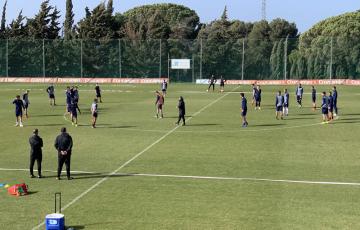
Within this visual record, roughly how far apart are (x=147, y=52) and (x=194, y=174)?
220 feet

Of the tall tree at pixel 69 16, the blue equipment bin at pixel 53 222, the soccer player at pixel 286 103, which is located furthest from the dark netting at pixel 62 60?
the blue equipment bin at pixel 53 222

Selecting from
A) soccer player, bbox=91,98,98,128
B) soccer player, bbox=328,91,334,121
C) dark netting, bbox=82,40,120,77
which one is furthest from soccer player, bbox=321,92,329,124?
dark netting, bbox=82,40,120,77

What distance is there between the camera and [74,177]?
18844 mm

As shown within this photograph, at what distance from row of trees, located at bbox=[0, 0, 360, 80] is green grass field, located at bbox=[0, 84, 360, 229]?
44.5m

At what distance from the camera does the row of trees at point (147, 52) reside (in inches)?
3083

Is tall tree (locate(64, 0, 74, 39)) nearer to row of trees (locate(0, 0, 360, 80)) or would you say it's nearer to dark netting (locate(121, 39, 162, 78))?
row of trees (locate(0, 0, 360, 80))

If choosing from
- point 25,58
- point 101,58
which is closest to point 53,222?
point 101,58

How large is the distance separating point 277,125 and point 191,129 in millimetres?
5599

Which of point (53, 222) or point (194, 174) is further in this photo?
point (194, 174)

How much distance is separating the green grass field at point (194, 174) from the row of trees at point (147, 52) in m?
44.5

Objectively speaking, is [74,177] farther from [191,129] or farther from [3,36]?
[3,36]

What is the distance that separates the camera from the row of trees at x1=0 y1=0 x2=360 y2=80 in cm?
7831

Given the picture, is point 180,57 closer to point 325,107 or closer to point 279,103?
point 279,103

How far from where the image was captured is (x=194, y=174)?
63.2 ft
